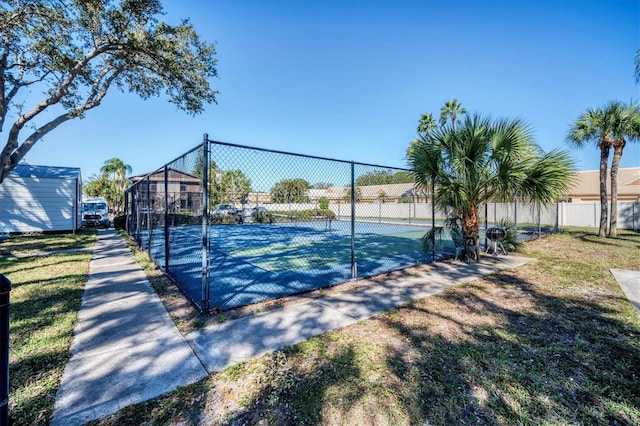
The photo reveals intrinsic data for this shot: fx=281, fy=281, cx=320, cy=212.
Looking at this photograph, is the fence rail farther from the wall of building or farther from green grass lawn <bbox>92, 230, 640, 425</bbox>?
the wall of building

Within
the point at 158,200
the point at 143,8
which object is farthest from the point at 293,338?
the point at 143,8

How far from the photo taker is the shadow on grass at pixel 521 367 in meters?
1.86

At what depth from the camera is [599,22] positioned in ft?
27.9

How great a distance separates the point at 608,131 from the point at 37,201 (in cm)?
2429

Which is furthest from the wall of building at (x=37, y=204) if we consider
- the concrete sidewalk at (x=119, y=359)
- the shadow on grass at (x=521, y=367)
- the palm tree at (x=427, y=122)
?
the palm tree at (x=427, y=122)

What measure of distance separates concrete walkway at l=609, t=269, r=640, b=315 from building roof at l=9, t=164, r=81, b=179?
19.5m

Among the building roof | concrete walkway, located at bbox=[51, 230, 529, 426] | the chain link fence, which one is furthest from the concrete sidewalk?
the building roof

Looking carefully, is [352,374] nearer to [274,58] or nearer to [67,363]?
[67,363]

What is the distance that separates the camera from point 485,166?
640 centimetres

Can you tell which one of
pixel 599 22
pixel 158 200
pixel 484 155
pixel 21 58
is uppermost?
pixel 599 22

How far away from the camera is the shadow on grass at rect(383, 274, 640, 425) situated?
1.86m

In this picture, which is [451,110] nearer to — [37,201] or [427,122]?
[427,122]

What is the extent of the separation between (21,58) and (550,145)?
14798mm

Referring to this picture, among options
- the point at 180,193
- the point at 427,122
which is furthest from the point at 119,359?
the point at 427,122
